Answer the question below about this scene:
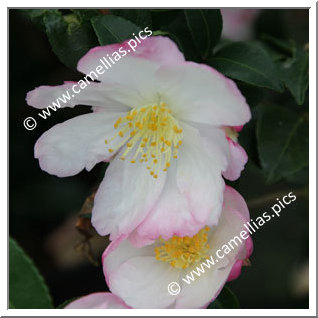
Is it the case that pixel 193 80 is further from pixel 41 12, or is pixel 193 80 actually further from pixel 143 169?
pixel 41 12

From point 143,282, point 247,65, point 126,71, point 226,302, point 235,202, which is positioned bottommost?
point 226,302

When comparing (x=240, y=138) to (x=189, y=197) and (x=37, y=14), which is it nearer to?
(x=189, y=197)

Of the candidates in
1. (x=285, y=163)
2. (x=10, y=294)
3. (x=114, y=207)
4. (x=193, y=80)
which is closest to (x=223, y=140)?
(x=193, y=80)

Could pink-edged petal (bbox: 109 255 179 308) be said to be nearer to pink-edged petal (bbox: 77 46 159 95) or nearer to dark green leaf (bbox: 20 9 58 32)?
pink-edged petal (bbox: 77 46 159 95)

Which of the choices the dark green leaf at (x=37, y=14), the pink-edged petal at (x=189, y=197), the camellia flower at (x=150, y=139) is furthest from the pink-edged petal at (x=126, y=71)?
the dark green leaf at (x=37, y=14)

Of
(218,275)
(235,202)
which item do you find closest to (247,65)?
(235,202)

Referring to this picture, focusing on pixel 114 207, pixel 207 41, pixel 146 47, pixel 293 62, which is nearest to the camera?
pixel 146 47

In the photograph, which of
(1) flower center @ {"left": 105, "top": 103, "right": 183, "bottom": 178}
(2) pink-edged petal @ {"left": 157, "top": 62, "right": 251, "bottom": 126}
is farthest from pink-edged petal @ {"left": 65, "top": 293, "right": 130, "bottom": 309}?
(2) pink-edged petal @ {"left": 157, "top": 62, "right": 251, "bottom": 126}
